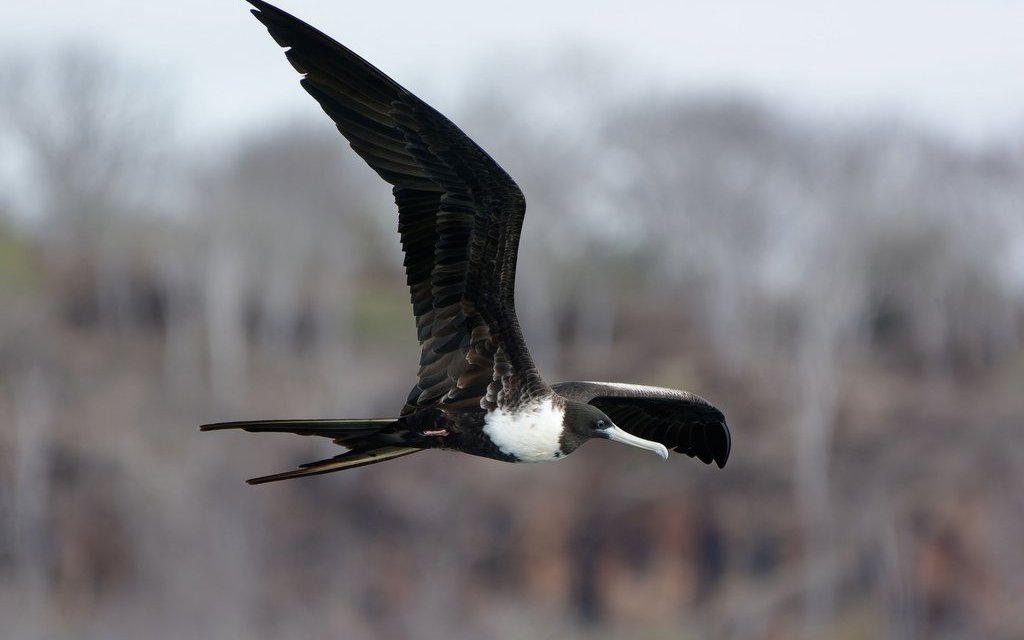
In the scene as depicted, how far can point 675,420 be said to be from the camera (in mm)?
6879

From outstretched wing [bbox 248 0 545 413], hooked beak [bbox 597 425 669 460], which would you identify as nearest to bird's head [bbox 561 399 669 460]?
hooked beak [bbox 597 425 669 460]

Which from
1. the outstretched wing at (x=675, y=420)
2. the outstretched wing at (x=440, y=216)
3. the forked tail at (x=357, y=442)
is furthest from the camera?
the outstretched wing at (x=675, y=420)

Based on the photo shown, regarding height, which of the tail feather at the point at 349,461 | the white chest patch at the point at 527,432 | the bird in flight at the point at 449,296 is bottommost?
the tail feather at the point at 349,461

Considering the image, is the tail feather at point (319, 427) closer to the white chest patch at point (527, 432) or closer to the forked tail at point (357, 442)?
the forked tail at point (357, 442)

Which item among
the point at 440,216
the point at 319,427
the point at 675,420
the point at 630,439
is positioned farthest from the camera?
the point at 675,420

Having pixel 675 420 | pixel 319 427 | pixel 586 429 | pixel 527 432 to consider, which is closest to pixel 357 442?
pixel 319 427

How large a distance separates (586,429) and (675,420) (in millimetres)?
1110

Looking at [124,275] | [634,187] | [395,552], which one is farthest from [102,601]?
[634,187]

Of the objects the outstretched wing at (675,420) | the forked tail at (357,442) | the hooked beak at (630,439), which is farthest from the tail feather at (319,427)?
the outstretched wing at (675,420)

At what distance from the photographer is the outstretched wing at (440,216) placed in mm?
5367

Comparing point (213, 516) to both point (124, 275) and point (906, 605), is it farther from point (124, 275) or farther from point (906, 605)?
point (906, 605)

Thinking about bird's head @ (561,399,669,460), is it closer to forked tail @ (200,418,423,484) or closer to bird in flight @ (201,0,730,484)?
bird in flight @ (201,0,730,484)

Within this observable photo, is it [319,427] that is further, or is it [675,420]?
[675,420]

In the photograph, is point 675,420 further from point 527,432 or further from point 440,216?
point 440,216
